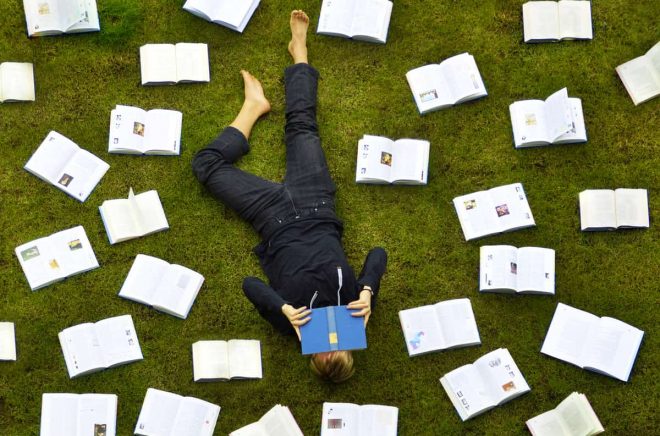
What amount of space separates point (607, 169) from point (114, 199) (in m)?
3.69

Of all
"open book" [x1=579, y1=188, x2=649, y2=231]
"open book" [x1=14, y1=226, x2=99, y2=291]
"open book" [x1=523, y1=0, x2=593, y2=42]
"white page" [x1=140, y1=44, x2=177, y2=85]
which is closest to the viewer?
"open book" [x1=14, y1=226, x2=99, y2=291]

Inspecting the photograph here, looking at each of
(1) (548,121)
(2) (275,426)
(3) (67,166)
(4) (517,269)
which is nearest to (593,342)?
(4) (517,269)

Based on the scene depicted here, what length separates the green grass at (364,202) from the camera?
5.25 m

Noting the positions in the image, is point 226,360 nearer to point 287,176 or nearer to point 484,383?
point 287,176

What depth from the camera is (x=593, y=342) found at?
5262mm

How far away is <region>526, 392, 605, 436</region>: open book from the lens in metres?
5.10

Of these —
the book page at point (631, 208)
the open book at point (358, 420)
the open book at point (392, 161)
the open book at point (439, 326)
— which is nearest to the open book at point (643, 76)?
the book page at point (631, 208)

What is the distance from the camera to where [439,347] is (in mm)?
5266

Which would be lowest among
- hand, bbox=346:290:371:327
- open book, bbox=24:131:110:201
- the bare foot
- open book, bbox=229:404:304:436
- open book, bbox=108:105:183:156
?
open book, bbox=229:404:304:436

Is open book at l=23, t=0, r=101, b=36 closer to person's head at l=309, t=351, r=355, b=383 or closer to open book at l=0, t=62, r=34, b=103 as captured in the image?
open book at l=0, t=62, r=34, b=103

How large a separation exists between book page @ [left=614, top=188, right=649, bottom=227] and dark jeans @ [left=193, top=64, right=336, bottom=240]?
6.96 feet

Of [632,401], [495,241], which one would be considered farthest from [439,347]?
[632,401]

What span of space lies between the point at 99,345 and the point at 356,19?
308cm

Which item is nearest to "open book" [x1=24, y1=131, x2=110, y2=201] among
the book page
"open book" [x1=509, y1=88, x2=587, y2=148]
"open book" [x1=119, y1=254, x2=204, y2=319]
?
"open book" [x1=119, y1=254, x2=204, y2=319]
